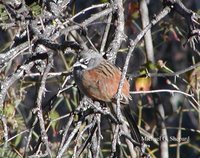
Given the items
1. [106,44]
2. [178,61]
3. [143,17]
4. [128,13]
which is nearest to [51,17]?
[106,44]

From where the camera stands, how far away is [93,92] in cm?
434

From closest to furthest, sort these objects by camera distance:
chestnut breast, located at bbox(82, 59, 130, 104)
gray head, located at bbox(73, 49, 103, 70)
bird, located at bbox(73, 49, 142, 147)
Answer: gray head, located at bbox(73, 49, 103, 70), bird, located at bbox(73, 49, 142, 147), chestnut breast, located at bbox(82, 59, 130, 104)

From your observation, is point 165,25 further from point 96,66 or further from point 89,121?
point 89,121

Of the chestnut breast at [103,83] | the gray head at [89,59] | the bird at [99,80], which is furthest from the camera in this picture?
the chestnut breast at [103,83]

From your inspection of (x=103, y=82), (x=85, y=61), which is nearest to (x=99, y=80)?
(x=103, y=82)

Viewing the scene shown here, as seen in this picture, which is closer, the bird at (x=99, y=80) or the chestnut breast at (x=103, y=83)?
the bird at (x=99, y=80)

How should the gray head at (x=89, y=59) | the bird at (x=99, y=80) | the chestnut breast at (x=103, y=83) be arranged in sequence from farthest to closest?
1. the chestnut breast at (x=103, y=83)
2. the bird at (x=99, y=80)
3. the gray head at (x=89, y=59)

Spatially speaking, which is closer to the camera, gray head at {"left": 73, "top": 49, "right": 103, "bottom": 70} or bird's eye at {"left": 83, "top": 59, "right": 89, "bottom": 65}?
gray head at {"left": 73, "top": 49, "right": 103, "bottom": 70}

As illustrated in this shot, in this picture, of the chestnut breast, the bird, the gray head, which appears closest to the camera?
the gray head

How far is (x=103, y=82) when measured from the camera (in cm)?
449

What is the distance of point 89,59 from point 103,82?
14.4 inches

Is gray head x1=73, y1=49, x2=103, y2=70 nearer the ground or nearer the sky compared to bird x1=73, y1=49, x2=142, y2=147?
nearer the sky

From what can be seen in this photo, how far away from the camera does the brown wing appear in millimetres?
4254

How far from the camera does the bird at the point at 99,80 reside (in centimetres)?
413
